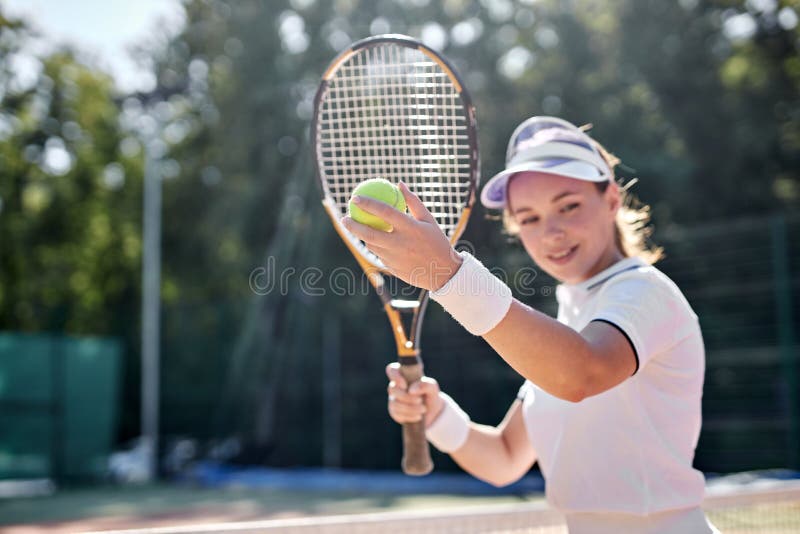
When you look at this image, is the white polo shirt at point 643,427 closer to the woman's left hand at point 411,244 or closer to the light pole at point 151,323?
the woman's left hand at point 411,244

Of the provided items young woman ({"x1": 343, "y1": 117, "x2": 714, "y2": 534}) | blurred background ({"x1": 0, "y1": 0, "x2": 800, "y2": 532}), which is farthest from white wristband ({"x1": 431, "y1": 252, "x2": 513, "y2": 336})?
blurred background ({"x1": 0, "y1": 0, "x2": 800, "y2": 532})

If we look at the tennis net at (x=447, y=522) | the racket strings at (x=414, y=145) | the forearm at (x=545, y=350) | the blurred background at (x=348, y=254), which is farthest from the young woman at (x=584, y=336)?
the blurred background at (x=348, y=254)

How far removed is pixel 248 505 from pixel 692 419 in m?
7.63

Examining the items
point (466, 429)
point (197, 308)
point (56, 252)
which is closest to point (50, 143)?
point (56, 252)

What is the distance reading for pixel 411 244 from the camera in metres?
1.40

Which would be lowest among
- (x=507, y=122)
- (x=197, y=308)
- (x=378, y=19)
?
(x=197, y=308)

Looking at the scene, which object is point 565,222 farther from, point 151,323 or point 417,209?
point 151,323

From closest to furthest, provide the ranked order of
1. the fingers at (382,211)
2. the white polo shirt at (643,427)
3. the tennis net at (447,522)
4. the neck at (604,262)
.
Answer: the fingers at (382,211) < the white polo shirt at (643,427) < the neck at (604,262) < the tennis net at (447,522)

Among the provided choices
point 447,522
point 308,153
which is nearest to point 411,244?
point 447,522

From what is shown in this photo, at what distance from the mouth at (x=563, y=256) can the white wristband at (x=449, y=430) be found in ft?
1.77

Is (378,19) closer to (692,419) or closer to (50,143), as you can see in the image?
(50,143)

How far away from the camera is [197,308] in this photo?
13.7m

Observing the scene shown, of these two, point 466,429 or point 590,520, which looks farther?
point 466,429

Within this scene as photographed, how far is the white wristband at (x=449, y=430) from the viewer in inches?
89.6
